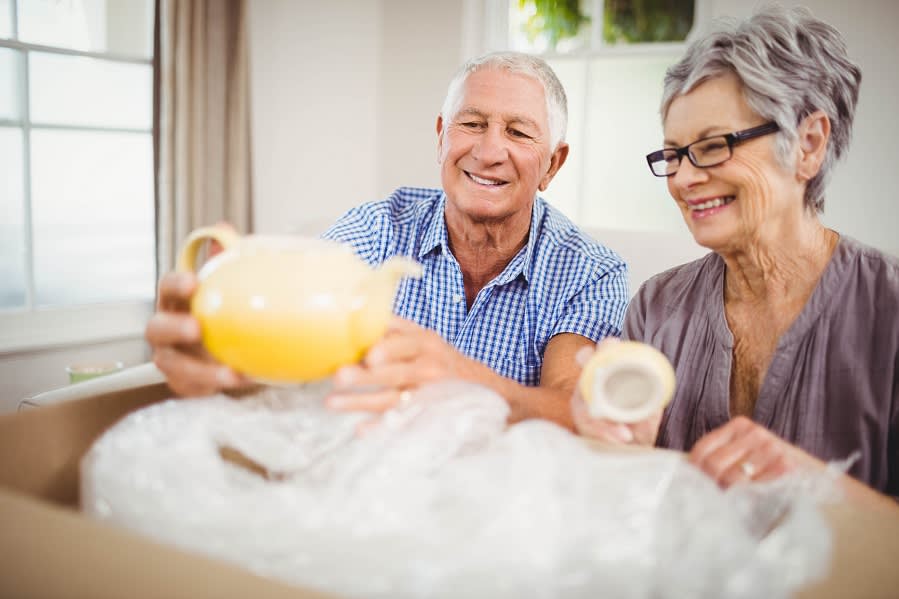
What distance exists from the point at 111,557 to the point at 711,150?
3.32ft

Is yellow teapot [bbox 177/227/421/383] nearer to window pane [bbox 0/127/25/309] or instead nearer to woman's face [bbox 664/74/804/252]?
woman's face [bbox 664/74/804/252]

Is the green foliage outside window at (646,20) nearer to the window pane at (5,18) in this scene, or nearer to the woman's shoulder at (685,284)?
the woman's shoulder at (685,284)

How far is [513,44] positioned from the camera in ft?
12.7

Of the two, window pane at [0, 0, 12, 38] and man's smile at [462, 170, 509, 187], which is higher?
window pane at [0, 0, 12, 38]

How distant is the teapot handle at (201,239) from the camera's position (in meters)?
0.71

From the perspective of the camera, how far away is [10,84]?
109 inches

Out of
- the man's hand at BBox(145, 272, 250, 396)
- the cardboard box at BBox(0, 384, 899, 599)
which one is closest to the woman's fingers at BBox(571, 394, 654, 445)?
the cardboard box at BBox(0, 384, 899, 599)

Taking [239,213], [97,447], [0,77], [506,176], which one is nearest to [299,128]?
[239,213]

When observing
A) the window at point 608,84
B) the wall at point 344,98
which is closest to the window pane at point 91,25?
the wall at point 344,98

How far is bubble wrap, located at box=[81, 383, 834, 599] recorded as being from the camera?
0.54 metres

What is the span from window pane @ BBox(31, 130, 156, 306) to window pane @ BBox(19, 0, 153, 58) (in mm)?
348

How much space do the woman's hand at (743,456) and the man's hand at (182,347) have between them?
0.46 meters

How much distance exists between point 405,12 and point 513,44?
0.67 m

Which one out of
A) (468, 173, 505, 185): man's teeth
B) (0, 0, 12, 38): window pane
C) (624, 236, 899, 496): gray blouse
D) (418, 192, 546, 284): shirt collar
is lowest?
(624, 236, 899, 496): gray blouse
